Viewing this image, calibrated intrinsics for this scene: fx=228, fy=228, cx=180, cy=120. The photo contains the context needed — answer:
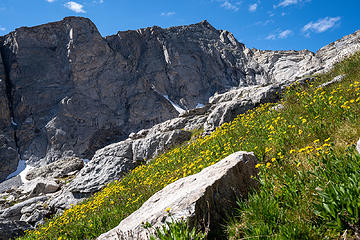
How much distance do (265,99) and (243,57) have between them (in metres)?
103

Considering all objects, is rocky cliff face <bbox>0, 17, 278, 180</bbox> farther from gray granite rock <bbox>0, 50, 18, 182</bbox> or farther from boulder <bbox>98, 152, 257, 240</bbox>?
boulder <bbox>98, 152, 257, 240</bbox>

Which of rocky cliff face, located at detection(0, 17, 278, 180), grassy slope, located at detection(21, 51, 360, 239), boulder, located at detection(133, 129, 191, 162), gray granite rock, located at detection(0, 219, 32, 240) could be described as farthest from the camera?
rocky cliff face, located at detection(0, 17, 278, 180)

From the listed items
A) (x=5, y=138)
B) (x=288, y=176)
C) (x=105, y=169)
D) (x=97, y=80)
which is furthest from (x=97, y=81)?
(x=288, y=176)

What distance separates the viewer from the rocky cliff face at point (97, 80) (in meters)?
69.8

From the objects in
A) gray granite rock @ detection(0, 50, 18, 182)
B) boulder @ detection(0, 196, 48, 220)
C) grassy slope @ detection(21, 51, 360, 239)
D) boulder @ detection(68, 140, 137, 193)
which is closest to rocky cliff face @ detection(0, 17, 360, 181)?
gray granite rock @ detection(0, 50, 18, 182)

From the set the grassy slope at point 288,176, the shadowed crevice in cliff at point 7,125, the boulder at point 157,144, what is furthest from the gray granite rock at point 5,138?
the grassy slope at point 288,176

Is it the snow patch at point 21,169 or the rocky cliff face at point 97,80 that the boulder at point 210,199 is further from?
the snow patch at point 21,169

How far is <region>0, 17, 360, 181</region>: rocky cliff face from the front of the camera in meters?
69.8

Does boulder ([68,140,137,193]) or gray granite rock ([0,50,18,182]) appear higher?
gray granite rock ([0,50,18,182])

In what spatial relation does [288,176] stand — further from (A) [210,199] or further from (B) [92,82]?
(B) [92,82]

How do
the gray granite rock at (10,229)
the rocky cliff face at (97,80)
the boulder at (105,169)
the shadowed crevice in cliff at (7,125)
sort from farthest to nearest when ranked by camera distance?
the rocky cliff face at (97,80) → the shadowed crevice in cliff at (7,125) → the boulder at (105,169) → the gray granite rock at (10,229)

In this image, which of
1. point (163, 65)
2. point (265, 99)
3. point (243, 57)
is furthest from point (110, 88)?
point (265, 99)

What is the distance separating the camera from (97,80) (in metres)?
79.1

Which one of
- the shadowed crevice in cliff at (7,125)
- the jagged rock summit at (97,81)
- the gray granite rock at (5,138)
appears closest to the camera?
the gray granite rock at (5,138)
